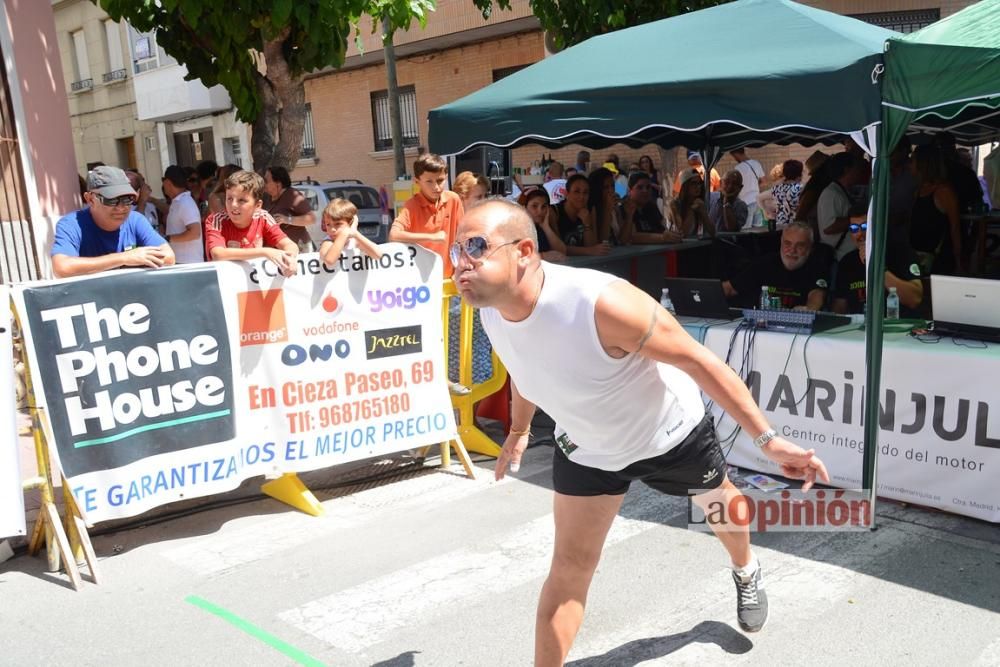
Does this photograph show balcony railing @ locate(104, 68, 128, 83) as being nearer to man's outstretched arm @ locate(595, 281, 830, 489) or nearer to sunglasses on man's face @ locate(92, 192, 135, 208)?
sunglasses on man's face @ locate(92, 192, 135, 208)

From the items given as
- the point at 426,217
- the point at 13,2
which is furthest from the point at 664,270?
the point at 13,2

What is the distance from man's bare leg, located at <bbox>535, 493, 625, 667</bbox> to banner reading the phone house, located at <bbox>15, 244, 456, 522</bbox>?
8.85ft

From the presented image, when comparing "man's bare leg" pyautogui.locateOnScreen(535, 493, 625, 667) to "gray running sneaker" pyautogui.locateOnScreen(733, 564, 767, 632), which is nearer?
"man's bare leg" pyautogui.locateOnScreen(535, 493, 625, 667)

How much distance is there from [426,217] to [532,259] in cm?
396

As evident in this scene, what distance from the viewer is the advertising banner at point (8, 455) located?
4.46 metres

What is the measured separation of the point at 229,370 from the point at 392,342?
1.08 meters

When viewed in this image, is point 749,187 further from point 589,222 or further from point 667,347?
point 667,347

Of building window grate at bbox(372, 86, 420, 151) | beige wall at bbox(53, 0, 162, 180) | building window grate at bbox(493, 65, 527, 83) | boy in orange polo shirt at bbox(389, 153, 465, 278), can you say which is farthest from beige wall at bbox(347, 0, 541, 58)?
boy in orange polo shirt at bbox(389, 153, 465, 278)

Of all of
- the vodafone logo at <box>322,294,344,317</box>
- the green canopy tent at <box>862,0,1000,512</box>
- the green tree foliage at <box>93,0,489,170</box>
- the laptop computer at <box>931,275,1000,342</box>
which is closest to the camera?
the green canopy tent at <box>862,0,1000,512</box>

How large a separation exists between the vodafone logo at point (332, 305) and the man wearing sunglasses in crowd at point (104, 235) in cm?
93

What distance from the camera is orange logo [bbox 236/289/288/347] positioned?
204 inches

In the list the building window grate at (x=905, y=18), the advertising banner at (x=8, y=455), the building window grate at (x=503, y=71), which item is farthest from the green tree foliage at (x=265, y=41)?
the building window grate at (x=503, y=71)

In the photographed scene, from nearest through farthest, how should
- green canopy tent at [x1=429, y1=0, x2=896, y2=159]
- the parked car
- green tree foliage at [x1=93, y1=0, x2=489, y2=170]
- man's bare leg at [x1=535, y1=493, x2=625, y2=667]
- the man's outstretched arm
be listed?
the man's outstretched arm → man's bare leg at [x1=535, y1=493, x2=625, y2=667] → green canopy tent at [x1=429, y1=0, x2=896, y2=159] → green tree foliage at [x1=93, y1=0, x2=489, y2=170] → the parked car

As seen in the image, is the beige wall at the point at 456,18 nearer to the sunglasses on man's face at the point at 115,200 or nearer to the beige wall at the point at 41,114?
the beige wall at the point at 41,114
